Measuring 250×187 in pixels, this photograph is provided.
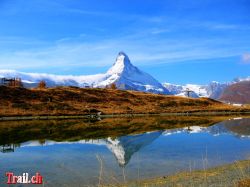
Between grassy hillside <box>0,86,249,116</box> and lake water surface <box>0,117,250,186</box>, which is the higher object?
grassy hillside <box>0,86,249,116</box>

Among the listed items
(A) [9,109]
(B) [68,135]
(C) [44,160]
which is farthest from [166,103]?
(C) [44,160]

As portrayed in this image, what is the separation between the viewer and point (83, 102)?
165875 mm

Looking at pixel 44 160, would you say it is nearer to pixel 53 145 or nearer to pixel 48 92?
pixel 53 145

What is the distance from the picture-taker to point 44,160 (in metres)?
42.6

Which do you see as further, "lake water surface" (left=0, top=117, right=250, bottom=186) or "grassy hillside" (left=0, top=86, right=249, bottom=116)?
"grassy hillside" (left=0, top=86, right=249, bottom=116)

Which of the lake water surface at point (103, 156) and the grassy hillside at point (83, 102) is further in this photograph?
the grassy hillside at point (83, 102)

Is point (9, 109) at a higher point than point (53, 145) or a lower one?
higher

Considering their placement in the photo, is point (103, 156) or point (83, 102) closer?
point (103, 156)

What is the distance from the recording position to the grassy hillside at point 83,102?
135750 mm

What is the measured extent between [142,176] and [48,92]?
140416 millimetres

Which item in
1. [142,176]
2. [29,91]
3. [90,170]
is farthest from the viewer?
[29,91]

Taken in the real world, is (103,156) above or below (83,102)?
below

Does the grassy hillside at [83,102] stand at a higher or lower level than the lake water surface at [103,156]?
higher

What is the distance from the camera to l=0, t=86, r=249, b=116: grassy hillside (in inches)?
5344
